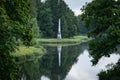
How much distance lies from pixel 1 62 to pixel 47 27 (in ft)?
308

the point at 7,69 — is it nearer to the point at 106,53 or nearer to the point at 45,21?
the point at 106,53

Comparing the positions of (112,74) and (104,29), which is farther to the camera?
(104,29)

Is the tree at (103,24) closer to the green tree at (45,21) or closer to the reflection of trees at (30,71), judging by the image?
the reflection of trees at (30,71)

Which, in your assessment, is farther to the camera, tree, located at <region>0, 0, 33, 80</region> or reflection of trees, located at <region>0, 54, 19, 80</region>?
tree, located at <region>0, 0, 33, 80</region>

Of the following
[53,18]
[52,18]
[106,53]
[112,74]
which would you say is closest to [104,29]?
[106,53]

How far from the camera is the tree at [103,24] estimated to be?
70.5 feet

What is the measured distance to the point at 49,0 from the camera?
383 feet

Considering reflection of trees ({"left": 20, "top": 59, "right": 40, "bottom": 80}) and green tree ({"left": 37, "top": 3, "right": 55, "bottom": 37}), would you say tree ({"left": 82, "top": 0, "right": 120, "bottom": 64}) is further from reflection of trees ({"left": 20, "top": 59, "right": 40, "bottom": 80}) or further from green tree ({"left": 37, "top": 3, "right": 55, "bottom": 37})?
green tree ({"left": 37, "top": 3, "right": 55, "bottom": 37})

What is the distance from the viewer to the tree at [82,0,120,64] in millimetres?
21500

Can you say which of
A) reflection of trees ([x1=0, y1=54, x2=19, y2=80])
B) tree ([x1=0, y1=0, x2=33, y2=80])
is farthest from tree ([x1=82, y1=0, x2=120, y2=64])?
reflection of trees ([x1=0, y1=54, x2=19, y2=80])

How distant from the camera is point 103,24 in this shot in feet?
74.9

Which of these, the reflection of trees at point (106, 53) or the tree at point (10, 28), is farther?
the reflection of trees at point (106, 53)

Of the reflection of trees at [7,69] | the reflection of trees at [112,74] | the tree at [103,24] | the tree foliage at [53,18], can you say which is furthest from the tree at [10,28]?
the tree foliage at [53,18]

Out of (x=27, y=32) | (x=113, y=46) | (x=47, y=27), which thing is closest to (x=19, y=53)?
(x=113, y=46)
